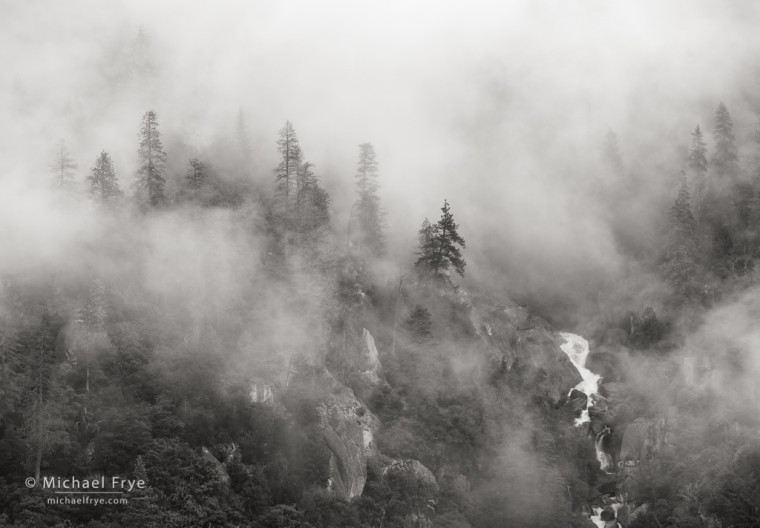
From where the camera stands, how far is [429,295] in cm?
10244

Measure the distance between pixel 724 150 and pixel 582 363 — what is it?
39.6 metres

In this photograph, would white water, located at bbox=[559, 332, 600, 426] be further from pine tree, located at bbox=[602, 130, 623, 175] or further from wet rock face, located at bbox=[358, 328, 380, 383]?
pine tree, located at bbox=[602, 130, 623, 175]

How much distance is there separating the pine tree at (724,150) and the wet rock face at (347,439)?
221 ft

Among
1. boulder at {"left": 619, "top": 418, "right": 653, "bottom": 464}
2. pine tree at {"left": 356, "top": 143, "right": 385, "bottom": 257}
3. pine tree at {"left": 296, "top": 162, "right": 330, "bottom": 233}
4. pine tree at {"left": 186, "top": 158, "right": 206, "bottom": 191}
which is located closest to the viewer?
boulder at {"left": 619, "top": 418, "right": 653, "bottom": 464}

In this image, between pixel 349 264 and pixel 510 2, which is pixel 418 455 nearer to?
pixel 349 264

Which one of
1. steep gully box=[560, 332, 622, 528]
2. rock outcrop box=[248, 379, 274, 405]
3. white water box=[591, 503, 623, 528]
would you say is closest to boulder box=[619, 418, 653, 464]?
steep gully box=[560, 332, 622, 528]

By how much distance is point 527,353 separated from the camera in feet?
353

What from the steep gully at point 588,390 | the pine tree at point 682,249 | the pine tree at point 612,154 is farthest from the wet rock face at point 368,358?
the pine tree at point 612,154

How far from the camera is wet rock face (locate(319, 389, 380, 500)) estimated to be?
266ft

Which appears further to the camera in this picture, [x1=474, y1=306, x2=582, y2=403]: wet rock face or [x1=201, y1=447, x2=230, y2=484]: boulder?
[x1=474, y1=306, x2=582, y2=403]: wet rock face

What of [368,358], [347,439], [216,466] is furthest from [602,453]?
[216,466]

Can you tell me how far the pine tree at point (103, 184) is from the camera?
95375 mm

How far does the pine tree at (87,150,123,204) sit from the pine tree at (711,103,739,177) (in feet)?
282

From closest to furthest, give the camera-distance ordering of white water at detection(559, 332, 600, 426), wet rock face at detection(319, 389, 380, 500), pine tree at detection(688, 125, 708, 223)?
wet rock face at detection(319, 389, 380, 500), white water at detection(559, 332, 600, 426), pine tree at detection(688, 125, 708, 223)
